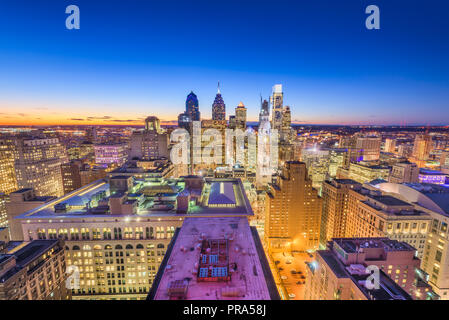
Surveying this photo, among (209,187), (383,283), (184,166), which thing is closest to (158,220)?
(209,187)

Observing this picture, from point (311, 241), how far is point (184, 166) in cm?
5850

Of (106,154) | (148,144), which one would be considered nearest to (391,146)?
(148,144)

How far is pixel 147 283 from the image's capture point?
30.5 m

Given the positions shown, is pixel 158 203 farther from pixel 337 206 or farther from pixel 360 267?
pixel 337 206

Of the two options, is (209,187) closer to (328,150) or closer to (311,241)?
(311,241)

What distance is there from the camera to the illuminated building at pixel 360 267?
70.6ft

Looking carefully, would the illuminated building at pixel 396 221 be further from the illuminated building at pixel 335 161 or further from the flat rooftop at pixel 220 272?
the illuminated building at pixel 335 161

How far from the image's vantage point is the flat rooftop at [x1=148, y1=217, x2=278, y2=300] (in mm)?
12781

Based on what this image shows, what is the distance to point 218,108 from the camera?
180 metres

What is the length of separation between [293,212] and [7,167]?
81116 millimetres

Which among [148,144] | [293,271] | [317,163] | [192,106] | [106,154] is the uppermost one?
[192,106]

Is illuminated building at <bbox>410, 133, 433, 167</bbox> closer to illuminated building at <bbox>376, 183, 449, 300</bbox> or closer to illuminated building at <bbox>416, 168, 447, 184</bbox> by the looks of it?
illuminated building at <bbox>416, 168, 447, 184</bbox>

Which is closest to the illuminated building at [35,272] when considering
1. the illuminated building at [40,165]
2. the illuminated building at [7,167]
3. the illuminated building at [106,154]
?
the illuminated building at [40,165]

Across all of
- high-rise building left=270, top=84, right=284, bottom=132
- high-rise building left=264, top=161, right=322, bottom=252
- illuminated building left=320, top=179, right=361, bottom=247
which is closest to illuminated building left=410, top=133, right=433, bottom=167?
illuminated building left=320, top=179, right=361, bottom=247
